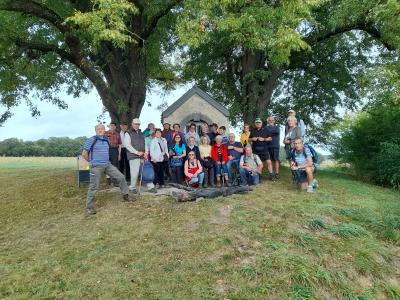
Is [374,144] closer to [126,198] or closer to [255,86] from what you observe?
[255,86]

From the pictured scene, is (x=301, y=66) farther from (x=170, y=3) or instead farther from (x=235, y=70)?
(x=170, y=3)

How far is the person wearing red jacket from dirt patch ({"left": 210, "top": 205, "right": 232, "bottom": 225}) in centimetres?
268

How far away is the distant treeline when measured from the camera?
215 ft

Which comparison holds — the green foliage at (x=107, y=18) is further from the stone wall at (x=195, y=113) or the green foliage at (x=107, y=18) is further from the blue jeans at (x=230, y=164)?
the stone wall at (x=195, y=113)

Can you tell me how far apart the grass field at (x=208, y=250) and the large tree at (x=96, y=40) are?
4.35 m

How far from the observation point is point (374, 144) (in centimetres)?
1398

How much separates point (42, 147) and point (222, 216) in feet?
224

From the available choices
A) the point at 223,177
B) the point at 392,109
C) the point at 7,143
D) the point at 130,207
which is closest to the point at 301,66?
the point at 392,109

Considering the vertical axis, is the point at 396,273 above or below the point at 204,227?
below

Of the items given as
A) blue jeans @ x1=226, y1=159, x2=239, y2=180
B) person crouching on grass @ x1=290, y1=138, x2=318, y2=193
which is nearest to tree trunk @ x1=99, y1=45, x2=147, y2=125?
blue jeans @ x1=226, y1=159, x2=239, y2=180

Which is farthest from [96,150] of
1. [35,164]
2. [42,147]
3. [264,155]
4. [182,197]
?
[42,147]

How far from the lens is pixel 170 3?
1102 cm

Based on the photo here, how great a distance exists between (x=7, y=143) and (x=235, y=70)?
65.8 metres

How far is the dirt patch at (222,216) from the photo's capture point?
6.93 metres
